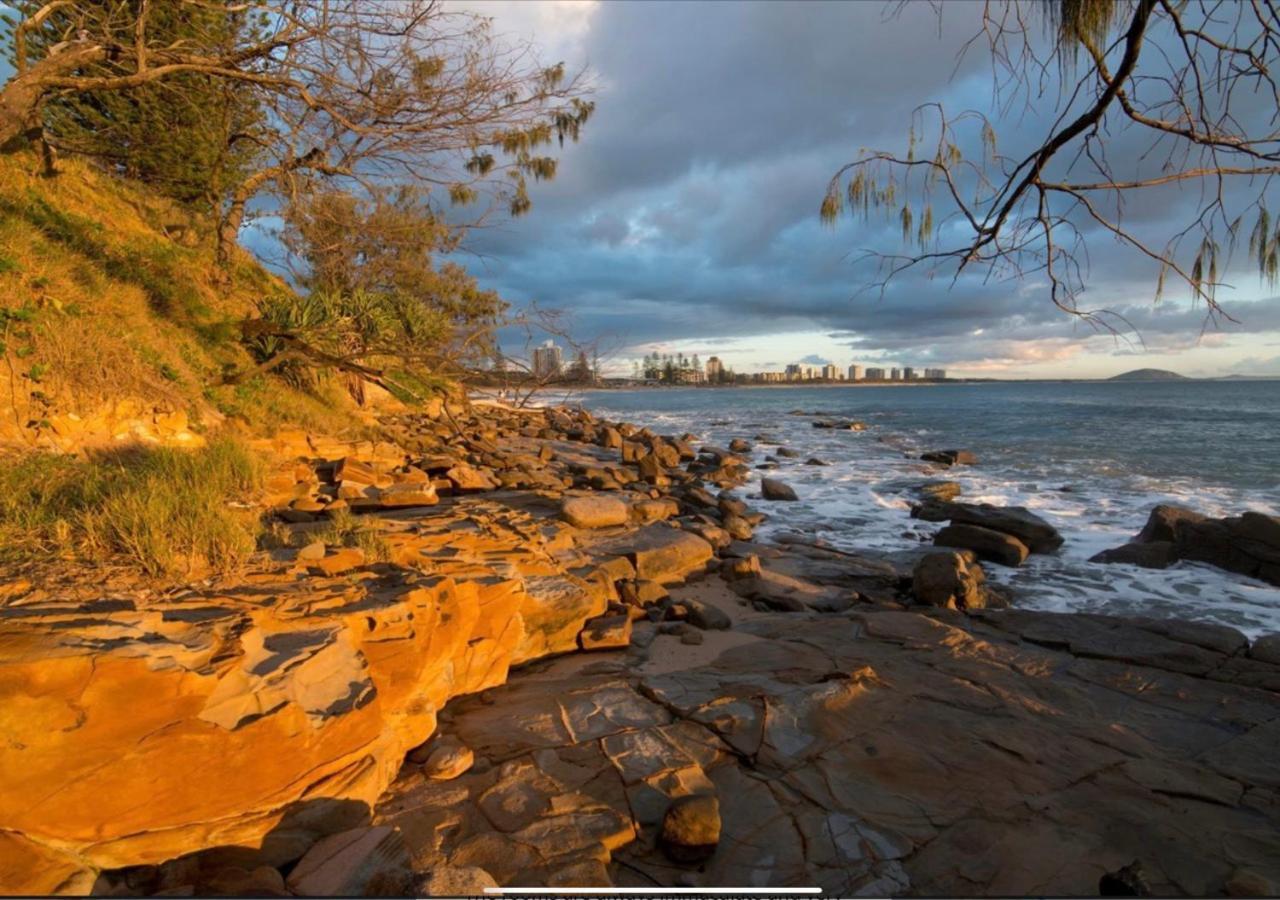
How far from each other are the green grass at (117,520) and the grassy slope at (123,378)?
1 centimetres

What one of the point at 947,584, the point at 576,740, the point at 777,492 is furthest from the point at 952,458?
the point at 576,740

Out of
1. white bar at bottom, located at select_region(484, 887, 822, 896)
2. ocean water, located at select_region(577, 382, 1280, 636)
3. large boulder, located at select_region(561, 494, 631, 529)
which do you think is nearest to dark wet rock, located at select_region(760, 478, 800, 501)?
ocean water, located at select_region(577, 382, 1280, 636)

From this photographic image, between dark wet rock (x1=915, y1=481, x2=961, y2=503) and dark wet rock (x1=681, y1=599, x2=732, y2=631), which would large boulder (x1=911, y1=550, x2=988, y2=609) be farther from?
dark wet rock (x1=915, y1=481, x2=961, y2=503)

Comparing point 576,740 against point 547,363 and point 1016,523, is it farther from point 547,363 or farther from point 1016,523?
point 1016,523

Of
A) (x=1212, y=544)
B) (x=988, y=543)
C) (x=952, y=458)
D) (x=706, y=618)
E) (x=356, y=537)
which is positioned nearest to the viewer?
(x=356, y=537)

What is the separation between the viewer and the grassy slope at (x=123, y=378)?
3492 mm

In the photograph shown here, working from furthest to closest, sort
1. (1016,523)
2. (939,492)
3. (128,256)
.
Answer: (939,492)
(1016,523)
(128,256)

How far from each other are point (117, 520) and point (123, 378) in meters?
3.93

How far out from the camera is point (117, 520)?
343cm

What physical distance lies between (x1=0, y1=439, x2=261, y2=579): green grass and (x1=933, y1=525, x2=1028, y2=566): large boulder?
32.4 ft

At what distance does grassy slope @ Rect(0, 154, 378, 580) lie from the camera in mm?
3492

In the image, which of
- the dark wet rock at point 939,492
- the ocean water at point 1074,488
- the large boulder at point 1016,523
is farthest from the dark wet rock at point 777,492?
the large boulder at point 1016,523

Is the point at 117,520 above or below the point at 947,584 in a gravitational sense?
above

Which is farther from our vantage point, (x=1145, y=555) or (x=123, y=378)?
(x=1145, y=555)
